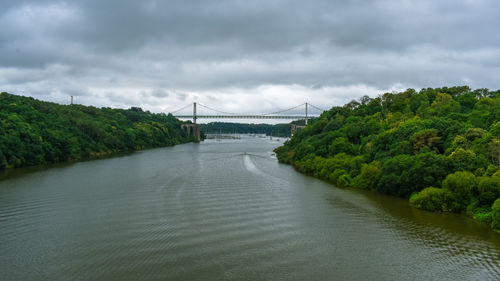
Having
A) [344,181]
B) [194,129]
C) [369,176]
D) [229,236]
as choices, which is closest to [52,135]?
[344,181]

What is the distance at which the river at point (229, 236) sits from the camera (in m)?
9.66

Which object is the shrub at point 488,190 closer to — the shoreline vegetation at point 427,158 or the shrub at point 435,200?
the shoreline vegetation at point 427,158

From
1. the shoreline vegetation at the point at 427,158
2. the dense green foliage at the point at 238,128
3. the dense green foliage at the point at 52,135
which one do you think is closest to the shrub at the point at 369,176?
the shoreline vegetation at the point at 427,158

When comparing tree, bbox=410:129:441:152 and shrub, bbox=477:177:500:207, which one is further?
tree, bbox=410:129:441:152

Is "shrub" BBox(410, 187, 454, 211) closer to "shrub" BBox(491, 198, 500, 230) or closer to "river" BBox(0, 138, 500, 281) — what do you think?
"river" BBox(0, 138, 500, 281)

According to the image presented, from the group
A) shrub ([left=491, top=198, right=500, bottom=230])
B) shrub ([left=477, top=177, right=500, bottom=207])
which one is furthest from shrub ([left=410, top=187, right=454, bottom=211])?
shrub ([left=491, top=198, right=500, bottom=230])

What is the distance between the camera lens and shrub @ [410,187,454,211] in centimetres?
1552

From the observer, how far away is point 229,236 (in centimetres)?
1216

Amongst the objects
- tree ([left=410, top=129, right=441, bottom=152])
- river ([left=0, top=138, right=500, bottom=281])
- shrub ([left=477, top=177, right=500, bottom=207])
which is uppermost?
tree ([left=410, top=129, right=441, bottom=152])

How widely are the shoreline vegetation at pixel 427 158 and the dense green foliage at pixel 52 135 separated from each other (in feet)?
77.3

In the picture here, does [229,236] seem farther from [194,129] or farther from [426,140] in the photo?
[194,129]

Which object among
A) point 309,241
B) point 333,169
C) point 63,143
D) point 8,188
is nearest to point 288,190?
point 333,169

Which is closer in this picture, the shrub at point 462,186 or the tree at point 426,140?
the shrub at point 462,186

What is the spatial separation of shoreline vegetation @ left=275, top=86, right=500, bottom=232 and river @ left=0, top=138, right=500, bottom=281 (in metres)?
0.89
